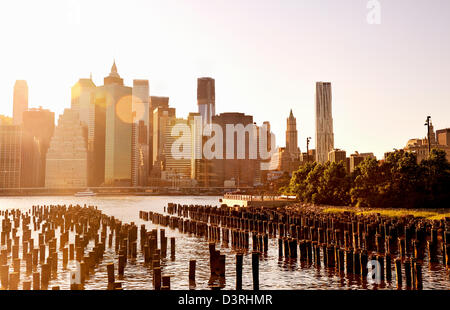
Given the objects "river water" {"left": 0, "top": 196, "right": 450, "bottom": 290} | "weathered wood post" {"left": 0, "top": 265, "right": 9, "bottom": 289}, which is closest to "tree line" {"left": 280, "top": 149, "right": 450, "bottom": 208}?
"river water" {"left": 0, "top": 196, "right": 450, "bottom": 290}

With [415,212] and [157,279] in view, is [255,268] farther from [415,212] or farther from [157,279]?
[415,212]

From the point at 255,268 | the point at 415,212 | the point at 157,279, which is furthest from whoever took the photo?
the point at 415,212

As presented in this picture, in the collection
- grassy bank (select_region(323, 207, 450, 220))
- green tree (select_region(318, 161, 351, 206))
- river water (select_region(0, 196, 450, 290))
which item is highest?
green tree (select_region(318, 161, 351, 206))

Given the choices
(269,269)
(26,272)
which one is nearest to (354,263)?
(269,269)

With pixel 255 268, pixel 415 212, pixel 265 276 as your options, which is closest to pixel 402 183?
pixel 415 212

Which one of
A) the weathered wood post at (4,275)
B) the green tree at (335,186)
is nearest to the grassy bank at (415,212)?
the green tree at (335,186)

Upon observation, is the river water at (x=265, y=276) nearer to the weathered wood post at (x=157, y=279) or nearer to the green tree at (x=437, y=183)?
the weathered wood post at (x=157, y=279)

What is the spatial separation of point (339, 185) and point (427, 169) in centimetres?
1687

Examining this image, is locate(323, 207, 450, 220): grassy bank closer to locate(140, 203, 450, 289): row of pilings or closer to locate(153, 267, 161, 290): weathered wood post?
locate(140, 203, 450, 289): row of pilings

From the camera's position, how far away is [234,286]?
29078mm
